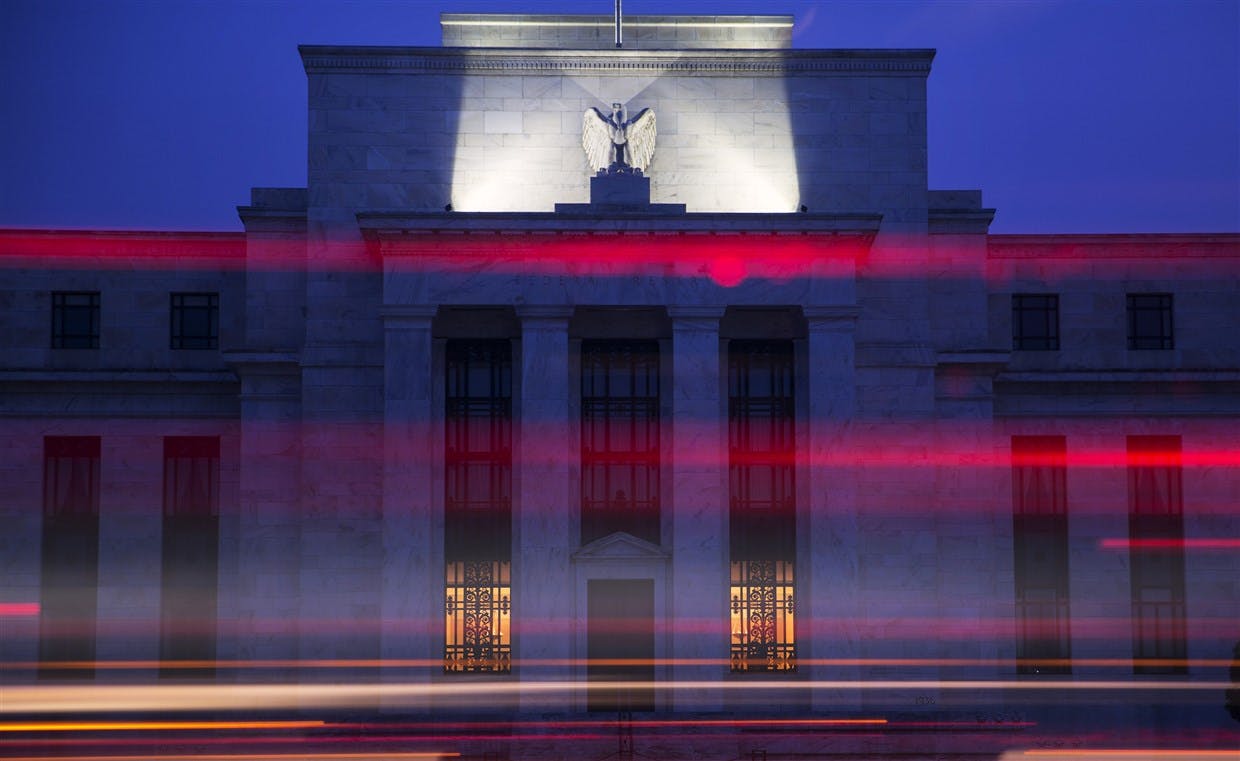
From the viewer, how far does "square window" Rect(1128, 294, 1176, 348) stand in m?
43.9

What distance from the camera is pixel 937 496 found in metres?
40.0

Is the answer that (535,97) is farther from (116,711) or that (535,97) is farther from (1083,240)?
(116,711)

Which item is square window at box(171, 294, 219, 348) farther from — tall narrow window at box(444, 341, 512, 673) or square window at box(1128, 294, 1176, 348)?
square window at box(1128, 294, 1176, 348)

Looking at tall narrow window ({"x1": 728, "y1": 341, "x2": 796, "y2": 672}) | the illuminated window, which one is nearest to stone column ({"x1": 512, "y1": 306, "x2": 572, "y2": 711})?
the illuminated window

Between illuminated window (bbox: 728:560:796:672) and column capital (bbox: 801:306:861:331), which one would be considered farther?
illuminated window (bbox: 728:560:796:672)

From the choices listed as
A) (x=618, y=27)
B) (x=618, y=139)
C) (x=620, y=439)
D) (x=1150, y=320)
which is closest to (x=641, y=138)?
(x=618, y=139)

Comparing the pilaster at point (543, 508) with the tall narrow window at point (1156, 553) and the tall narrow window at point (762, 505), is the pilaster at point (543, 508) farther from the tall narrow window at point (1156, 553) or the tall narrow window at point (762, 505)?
the tall narrow window at point (1156, 553)

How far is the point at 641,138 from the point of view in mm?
39344

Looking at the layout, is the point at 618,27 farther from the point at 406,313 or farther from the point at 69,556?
the point at 69,556

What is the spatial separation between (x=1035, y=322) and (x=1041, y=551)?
701 centimetres

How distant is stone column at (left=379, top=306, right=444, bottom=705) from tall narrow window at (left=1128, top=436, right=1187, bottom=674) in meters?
20.7

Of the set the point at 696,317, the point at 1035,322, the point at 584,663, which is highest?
the point at 1035,322

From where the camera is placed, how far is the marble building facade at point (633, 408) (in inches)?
1462

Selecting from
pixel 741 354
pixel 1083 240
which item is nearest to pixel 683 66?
pixel 741 354
